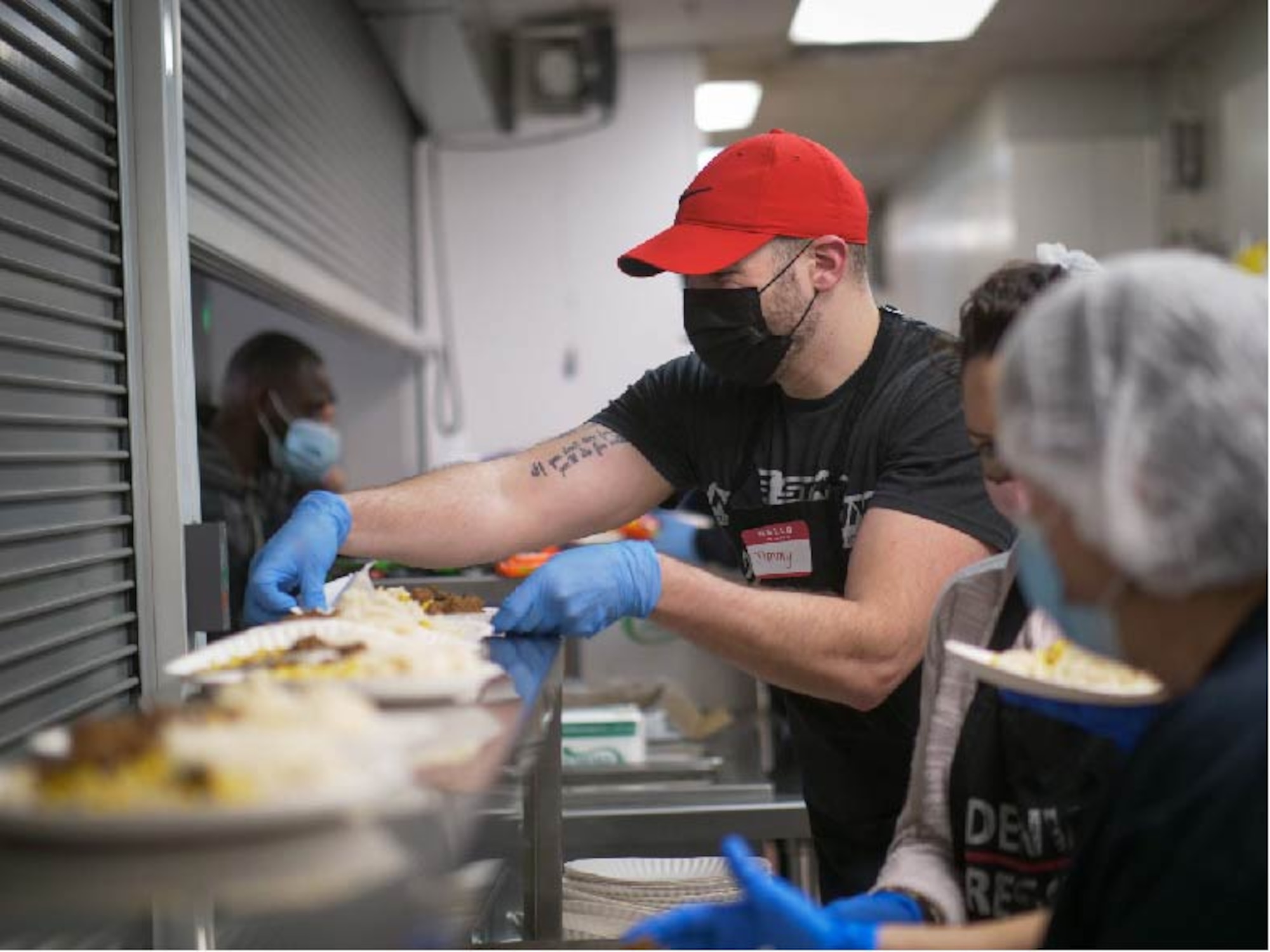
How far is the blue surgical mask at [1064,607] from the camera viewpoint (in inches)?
44.1

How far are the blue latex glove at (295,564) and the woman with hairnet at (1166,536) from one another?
1118 millimetres

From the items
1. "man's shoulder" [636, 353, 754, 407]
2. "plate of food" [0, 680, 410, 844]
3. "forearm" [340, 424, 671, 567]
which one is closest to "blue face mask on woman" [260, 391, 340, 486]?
"forearm" [340, 424, 671, 567]

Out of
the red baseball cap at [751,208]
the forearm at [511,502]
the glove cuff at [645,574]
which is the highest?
the red baseball cap at [751,208]

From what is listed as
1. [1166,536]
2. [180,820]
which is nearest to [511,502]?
[1166,536]

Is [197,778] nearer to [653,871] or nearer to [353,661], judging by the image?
[353,661]

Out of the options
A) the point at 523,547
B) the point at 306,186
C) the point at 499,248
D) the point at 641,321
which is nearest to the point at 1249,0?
the point at 641,321

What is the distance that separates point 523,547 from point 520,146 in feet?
11.6

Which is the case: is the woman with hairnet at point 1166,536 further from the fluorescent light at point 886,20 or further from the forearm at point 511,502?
the fluorescent light at point 886,20

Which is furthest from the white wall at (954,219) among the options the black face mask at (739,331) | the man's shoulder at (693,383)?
the black face mask at (739,331)

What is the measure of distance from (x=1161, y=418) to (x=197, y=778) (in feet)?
2.40

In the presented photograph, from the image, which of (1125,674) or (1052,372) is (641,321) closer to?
(1125,674)

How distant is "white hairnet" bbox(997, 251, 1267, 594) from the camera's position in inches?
39.7

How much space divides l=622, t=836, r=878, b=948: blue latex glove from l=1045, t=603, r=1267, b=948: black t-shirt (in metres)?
0.25

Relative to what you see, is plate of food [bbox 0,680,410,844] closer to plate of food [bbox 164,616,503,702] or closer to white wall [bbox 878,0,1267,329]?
plate of food [bbox 164,616,503,702]
